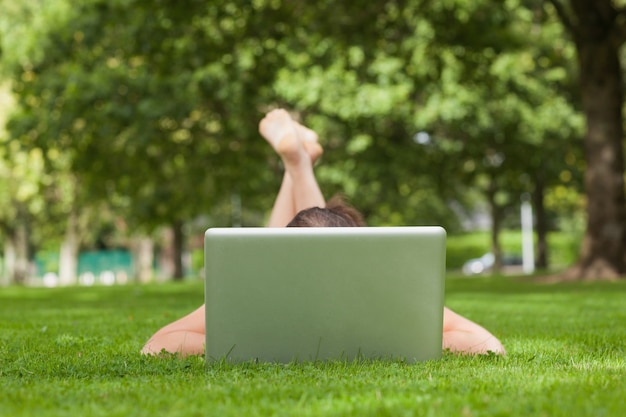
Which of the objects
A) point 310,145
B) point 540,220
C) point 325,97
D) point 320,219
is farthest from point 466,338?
point 540,220

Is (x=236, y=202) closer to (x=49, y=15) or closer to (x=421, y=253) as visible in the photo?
(x=49, y=15)

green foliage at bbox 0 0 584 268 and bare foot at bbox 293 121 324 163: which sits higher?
green foliage at bbox 0 0 584 268

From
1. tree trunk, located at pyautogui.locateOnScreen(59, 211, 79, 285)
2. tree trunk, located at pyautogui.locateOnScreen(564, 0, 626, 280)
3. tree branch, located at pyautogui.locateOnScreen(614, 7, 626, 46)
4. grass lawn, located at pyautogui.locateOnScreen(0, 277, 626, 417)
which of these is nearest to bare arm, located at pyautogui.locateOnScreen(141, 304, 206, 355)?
grass lawn, located at pyautogui.locateOnScreen(0, 277, 626, 417)

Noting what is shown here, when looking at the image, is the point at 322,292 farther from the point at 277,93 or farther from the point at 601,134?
the point at 277,93

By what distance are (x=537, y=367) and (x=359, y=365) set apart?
2.80 ft

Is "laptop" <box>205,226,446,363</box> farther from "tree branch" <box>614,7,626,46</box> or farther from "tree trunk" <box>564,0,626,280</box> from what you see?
"tree branch" <box>614,7,626,46</box>

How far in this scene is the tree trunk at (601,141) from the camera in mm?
18188

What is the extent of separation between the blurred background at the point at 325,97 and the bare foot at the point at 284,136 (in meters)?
8.50

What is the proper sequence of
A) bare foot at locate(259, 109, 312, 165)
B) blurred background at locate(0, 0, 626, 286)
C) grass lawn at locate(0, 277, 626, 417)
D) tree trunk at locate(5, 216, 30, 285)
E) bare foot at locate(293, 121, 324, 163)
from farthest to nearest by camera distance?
tree trunk at locate(5, 216, 30, 285), blurred background at locate(0, 0, 626, 286), bare foot at locate(293, 121, 324, 163), bare foot at locate(259, 109, 312, 165), grass lawn at locate(0, 277, 626, 417)

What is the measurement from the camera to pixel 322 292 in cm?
475

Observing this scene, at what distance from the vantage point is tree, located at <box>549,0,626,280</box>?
1820cm

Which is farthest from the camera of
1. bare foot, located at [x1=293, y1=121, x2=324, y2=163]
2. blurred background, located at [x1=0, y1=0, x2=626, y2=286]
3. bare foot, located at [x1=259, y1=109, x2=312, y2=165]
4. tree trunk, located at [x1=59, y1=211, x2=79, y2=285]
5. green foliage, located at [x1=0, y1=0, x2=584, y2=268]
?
tree trunk, located at [x1=59, y1=211, x2=79, y2=285]

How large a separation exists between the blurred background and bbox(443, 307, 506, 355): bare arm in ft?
37.7

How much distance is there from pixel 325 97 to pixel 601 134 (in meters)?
7.19
